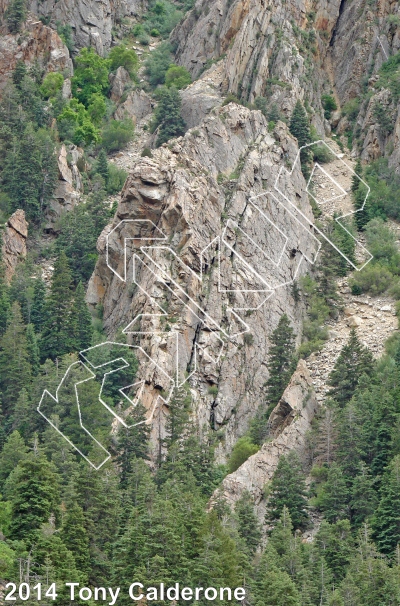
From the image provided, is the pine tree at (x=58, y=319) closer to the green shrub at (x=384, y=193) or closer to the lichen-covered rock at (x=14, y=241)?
the lichen-covered rock at (x=14, y=241)

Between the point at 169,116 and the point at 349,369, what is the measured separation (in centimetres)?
3267

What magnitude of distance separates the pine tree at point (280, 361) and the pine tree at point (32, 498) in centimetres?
2174

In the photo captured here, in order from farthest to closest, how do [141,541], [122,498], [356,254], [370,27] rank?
1. [370,27]
2. [356,254]
3. [122,498]
4. [141,541]

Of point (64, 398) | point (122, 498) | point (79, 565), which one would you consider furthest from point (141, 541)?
point (64, 398)

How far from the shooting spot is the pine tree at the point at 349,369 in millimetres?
72438

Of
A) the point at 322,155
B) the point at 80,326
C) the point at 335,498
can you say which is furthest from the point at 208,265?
the point at 322,155

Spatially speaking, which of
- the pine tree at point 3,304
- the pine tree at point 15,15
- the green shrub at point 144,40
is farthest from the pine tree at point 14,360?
the green shrub at point 144,40

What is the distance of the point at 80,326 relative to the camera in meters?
80.6

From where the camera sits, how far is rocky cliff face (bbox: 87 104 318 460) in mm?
74562

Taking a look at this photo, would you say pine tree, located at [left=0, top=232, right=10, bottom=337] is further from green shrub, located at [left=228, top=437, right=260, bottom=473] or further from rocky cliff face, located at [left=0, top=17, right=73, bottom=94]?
rocky cliff face, located at [left=0, top=17, right=73, bottom=94]

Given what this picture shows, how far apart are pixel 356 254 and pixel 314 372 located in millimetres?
15838

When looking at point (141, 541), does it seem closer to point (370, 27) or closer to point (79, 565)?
point (79, 565)

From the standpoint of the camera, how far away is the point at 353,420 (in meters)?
67.8

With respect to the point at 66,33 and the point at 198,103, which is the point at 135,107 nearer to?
the point at 66,33
